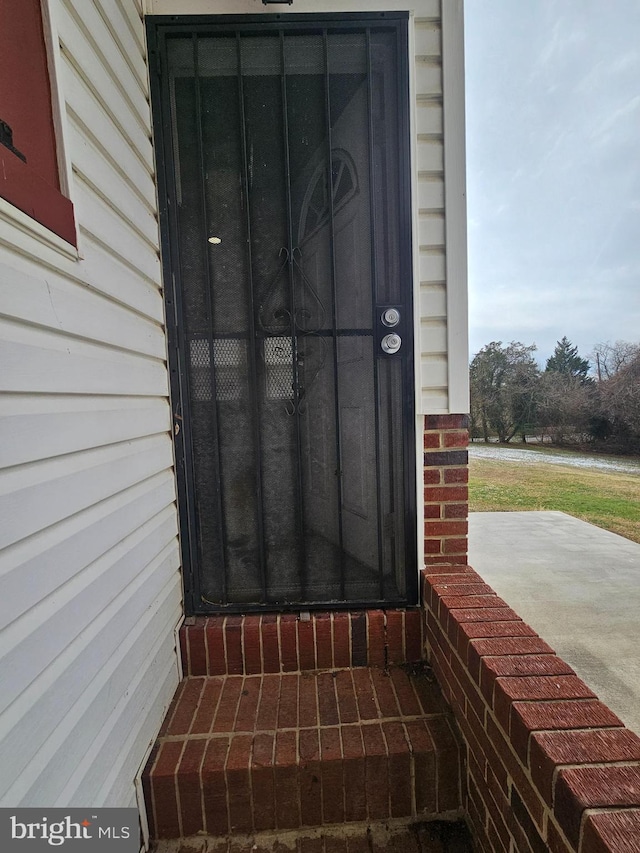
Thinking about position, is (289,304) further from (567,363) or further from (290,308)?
(567,363)

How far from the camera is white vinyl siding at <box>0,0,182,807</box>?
26.1 inches

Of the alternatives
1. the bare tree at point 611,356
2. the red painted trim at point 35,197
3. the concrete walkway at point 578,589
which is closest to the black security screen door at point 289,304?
the red painted trim at point 35,197

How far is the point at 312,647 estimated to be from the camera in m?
1.47

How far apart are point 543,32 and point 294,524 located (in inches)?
374

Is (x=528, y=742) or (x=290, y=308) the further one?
(x=290, y=308)

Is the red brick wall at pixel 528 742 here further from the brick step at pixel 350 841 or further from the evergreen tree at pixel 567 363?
the evergreen tree at pixel 567 363

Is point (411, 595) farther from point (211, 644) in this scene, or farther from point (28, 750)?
point (28, 750)

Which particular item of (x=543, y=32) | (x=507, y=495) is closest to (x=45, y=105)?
(x=507, y=495)

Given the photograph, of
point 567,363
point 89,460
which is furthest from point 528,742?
point 567,363

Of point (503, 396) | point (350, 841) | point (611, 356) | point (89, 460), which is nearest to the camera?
point (89, 460)

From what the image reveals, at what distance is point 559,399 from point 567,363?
20.1 ft

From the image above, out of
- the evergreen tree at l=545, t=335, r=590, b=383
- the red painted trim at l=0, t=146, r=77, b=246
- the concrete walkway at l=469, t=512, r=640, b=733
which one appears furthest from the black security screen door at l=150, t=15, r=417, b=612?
the evergreen tree at l=545, t=335, r=590, b=383

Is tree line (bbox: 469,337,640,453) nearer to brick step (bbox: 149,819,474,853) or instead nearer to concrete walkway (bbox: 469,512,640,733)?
concrete walkway (bbox: 469,512,640,733)

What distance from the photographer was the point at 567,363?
57.3 ft
